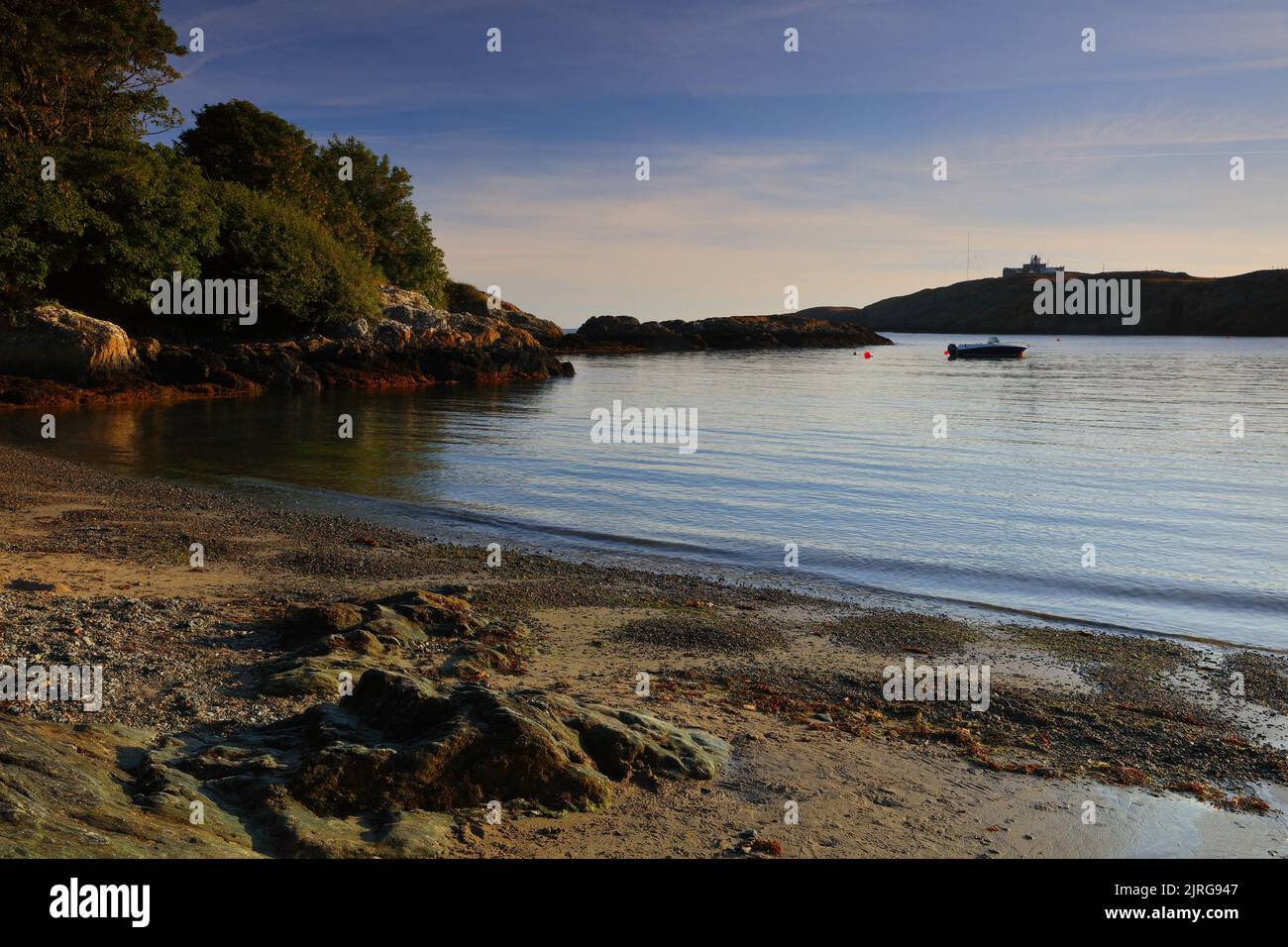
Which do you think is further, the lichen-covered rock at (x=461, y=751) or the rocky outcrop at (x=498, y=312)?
the rocky outcrop at (x=498, y=312)

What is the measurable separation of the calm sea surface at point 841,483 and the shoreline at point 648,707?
234 centimetres

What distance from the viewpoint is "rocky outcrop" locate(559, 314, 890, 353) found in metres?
118

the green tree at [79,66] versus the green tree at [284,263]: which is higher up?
the green tree at [79,66]

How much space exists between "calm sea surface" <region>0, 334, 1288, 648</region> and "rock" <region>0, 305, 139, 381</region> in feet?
15.8

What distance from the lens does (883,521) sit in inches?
721
